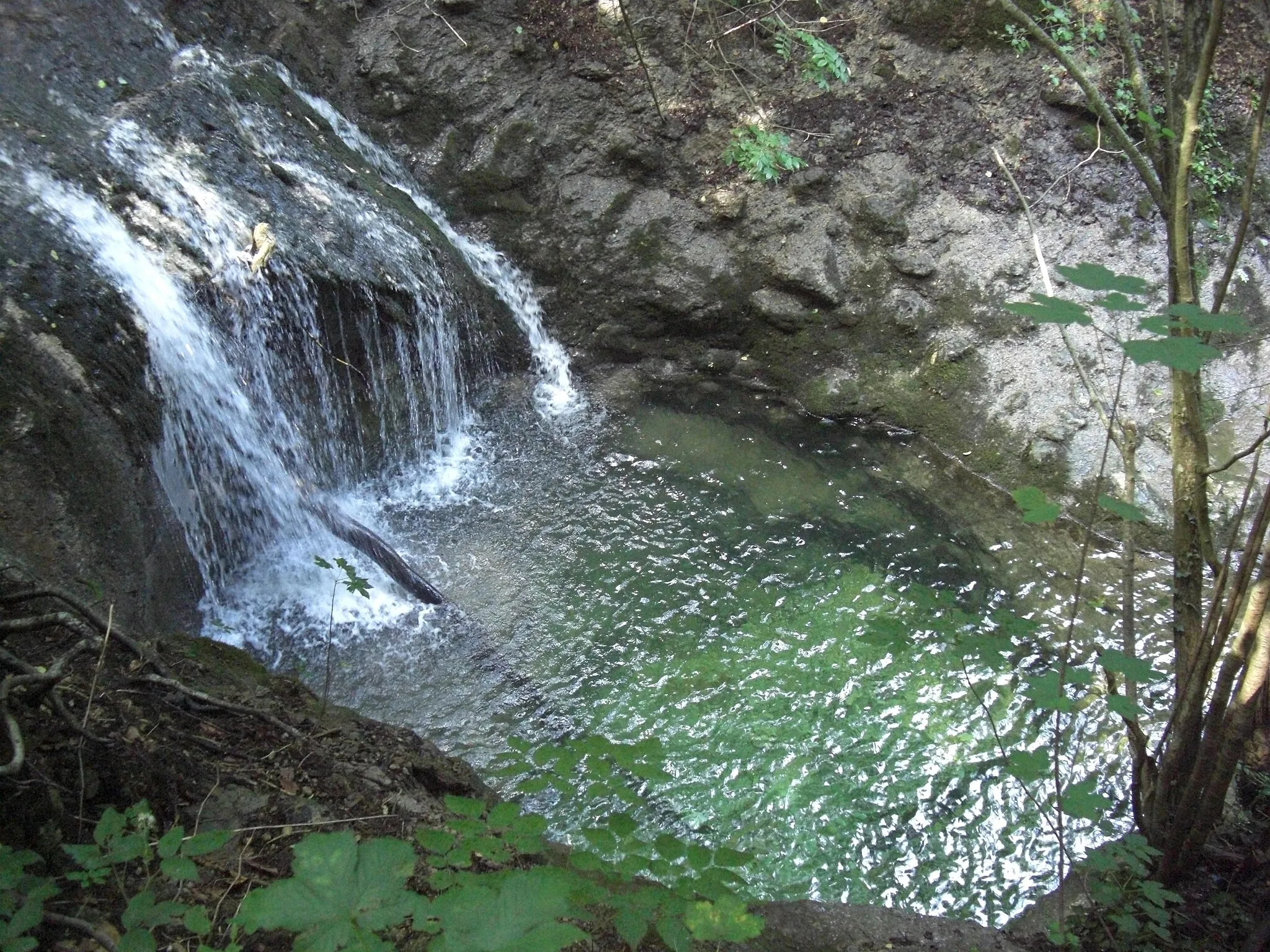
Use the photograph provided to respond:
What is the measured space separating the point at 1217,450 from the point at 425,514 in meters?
4.29

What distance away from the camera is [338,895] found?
1.20 m

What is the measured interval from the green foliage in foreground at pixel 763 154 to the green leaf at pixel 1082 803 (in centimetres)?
434

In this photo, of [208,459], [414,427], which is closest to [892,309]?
[414,427]

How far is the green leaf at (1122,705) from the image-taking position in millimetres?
1938

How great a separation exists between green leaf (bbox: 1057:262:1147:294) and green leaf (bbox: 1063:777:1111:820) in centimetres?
108

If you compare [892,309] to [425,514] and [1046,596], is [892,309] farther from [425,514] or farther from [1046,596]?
[425,514]

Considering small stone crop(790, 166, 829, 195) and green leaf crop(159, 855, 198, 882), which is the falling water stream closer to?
small stone crop(790, 166, 829, 195)

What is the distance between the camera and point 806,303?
218 inches

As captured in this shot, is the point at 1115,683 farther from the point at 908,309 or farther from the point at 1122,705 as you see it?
the point at 908,309

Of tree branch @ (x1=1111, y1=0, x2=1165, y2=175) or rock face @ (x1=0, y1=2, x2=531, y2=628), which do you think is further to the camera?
rock face @ (x1=0, y1=2, x2=531, y2=628)

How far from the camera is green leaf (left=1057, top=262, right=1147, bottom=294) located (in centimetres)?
164

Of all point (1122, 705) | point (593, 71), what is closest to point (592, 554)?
point (1122, 705)

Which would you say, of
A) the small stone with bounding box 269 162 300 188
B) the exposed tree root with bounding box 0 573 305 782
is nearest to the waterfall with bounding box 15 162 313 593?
the small stone with bounding box 269 162 300 188

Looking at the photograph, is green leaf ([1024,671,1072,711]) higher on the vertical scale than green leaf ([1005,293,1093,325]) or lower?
lower
